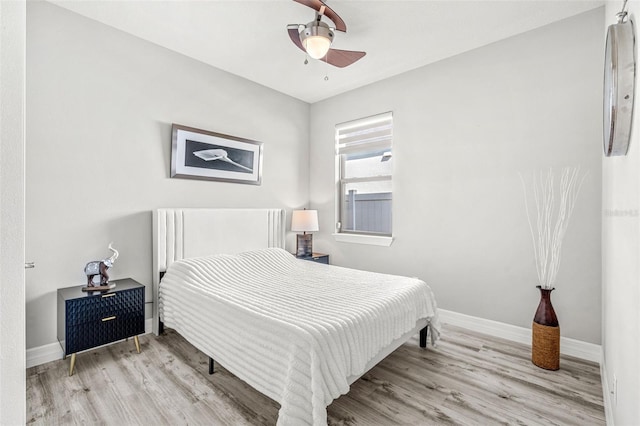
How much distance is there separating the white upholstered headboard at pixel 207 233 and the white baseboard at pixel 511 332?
2152 millimetres

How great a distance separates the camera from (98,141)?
259 cm

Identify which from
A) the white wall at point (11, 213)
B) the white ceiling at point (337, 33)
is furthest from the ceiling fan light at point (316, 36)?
the white wall at point (11, 213)

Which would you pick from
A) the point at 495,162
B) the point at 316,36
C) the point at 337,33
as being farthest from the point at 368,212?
the point at 316,36

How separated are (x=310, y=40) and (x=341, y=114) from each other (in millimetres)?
2086

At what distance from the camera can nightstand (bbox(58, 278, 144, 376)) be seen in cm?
216

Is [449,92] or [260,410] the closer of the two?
[260,410]

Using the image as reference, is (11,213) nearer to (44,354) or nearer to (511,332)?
(44,354)

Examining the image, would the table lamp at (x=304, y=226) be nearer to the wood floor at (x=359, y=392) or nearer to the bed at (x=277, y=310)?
the bed at (x=277, y=310)

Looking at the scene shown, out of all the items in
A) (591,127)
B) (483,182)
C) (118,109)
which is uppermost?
(118,109)

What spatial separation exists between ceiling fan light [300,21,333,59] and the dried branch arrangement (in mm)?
2066

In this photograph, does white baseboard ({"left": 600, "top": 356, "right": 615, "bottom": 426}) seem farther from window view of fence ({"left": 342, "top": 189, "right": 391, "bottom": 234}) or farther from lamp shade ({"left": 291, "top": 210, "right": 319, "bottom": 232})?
lamp shade ({"left": 291, "top": 210, "right": 319, "bottom": 232})

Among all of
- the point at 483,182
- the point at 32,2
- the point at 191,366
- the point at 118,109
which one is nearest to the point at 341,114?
the point at 483,182

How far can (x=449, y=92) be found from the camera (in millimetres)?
3145

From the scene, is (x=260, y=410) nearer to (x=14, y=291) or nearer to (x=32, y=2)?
(x=14, y=291)
